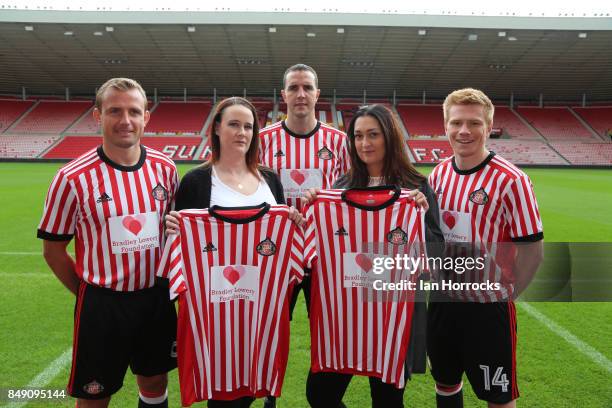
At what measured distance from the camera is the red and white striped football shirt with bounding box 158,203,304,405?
74.7 inches

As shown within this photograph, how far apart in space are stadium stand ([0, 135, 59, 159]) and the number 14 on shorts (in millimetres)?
27832

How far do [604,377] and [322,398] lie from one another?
2092 millimetres

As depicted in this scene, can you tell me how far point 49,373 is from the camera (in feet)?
9.16

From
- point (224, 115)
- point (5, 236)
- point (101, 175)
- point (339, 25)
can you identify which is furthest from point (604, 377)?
point (339, 25)

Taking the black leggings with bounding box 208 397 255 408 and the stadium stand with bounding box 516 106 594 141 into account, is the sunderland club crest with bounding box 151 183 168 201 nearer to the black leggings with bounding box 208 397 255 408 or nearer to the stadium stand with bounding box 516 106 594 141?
the black leggings with bounding box 208 397 255 408

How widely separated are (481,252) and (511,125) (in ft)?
98.9

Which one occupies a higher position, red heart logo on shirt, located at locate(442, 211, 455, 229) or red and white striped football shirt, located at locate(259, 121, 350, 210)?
red and white striped football shirt, located at locate(259, 121, 350, 210)

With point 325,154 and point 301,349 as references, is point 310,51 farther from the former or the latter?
point 301,349

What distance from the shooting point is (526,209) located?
6.46 feet

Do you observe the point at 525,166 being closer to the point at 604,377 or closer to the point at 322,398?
the point at 604,377

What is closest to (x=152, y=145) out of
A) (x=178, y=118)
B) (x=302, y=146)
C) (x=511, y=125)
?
(x=178, y=118)

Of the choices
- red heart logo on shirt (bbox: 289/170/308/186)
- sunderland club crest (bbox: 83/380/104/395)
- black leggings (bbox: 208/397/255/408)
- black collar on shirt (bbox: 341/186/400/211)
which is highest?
red heart logo on shirt (bbox: 289/170/308/186)

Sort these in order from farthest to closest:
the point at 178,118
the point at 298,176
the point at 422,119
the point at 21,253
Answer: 1. the point at 422,119
2. the point at 178,118
3. the point at 21,253
4. the point at 298,176

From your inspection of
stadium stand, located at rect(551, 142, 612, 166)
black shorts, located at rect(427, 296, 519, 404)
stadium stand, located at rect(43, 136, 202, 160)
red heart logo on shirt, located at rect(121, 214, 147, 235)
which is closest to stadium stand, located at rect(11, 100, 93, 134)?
stadium stand, located at rect(43, 136, 202, 160)
